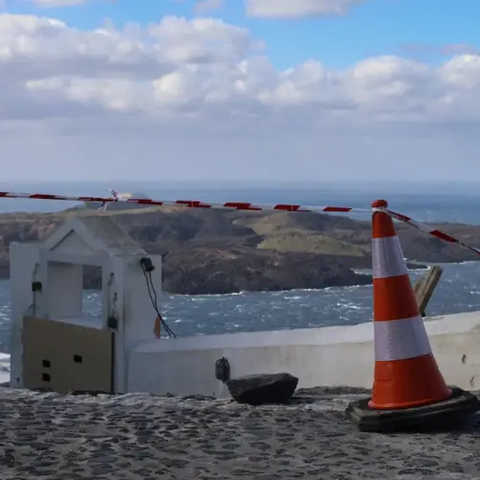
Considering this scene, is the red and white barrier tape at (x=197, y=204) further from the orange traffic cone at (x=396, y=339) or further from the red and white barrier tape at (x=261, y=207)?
the orange traffic cone at (x=396, y=339)

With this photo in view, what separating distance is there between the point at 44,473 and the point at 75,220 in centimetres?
585

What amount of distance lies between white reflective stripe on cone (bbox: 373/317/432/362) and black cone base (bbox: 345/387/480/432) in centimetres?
32

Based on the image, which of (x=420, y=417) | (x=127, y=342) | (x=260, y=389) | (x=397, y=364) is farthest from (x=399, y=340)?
(x=127, y=342)

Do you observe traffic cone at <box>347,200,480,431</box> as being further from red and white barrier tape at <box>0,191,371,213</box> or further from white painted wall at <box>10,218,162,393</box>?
white painted wall at <box>10,218,162,393</box>

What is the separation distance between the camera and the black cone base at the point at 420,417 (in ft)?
16.6

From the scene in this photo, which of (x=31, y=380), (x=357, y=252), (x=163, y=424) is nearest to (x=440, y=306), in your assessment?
(x=31, y=380)

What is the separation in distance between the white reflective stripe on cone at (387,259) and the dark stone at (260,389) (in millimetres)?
1208

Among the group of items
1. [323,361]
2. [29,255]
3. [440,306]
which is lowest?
[440,306]

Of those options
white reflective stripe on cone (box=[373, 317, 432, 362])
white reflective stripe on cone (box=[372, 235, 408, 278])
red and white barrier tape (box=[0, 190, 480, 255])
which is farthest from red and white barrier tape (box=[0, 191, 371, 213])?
white reflective stripe on cone (box=[373, 317, 432, 362])

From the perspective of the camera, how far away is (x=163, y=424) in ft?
17.5

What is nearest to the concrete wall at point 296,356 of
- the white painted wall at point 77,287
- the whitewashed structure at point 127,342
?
the whitewashed structure at point 127,342

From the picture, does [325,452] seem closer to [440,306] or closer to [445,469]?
[445,469]

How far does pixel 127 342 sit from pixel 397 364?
491 centimetres

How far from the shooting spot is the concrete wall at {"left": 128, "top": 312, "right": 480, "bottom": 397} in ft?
23.1
